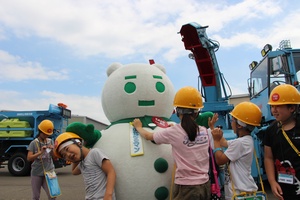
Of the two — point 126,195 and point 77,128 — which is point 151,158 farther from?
point 77,128

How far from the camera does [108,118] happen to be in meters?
3.58

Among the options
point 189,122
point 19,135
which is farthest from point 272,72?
point 19,135

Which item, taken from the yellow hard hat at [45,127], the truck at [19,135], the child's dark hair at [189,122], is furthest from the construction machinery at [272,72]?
the truck at [19,135]

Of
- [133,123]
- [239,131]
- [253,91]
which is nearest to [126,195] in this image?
[133,123]

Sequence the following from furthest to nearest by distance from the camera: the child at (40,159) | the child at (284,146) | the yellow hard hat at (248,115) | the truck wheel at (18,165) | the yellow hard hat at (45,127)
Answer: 1. the truck wheel at (18,165)
2. the yellow hard hat at (45,127)
3. the child at (40,159)
4. the yellow hard hat at (248,115)
5. the child at (284,146)

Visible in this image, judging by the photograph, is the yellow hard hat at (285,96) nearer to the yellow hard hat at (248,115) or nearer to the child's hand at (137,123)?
the yellow hard hat at (248,115)

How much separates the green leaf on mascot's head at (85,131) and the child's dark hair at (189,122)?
951mm

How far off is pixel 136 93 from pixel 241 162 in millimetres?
1310

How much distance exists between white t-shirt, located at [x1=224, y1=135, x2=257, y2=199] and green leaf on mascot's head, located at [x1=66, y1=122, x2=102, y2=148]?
1356 millimetres

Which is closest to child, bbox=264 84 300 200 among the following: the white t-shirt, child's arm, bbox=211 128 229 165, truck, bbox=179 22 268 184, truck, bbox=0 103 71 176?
the white t-shirt

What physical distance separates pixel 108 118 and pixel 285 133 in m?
1.99

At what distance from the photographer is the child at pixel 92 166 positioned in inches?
101

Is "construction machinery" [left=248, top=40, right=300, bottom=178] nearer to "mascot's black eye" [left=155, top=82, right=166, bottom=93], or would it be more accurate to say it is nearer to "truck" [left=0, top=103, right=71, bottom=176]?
"mascot's black eye" [left=155, top=82, right=166, bottom=93]

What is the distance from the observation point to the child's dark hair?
250 cm
